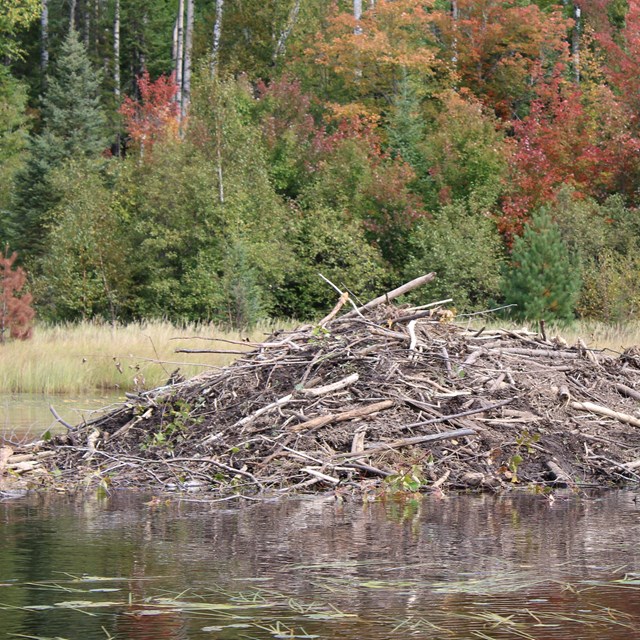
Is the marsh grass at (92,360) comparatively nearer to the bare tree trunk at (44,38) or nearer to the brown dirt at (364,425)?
the brown dirt at (364,425)

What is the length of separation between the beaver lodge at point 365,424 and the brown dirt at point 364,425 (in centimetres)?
2

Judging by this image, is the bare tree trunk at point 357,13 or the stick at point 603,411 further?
the bare tree trunk at point 357,13

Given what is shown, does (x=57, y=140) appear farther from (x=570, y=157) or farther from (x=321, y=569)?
(x=321, y=569)

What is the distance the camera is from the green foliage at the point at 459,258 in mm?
36656

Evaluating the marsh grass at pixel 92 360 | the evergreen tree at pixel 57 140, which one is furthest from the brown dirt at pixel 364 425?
the evergreen tree at pixel 57 140

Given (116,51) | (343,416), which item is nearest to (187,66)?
(116,51)

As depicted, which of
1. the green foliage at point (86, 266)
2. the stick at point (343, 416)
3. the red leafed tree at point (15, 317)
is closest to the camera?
the stick at point (343, 416)

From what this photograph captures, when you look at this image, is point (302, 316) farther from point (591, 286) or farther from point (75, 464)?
point (75, 464)

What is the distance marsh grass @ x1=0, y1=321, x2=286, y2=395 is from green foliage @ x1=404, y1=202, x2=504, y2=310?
12.8m

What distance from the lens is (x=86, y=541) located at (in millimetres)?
8406

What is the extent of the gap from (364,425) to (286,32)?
137ft

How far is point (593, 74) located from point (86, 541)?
131ft

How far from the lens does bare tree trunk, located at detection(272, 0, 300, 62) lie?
2023 inches

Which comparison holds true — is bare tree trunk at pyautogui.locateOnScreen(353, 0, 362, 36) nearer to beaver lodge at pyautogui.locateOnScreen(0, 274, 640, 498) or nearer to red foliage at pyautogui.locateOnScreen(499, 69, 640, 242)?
red foliage at pyautogui.locateOnScreen(499, 69, 640, 242)
